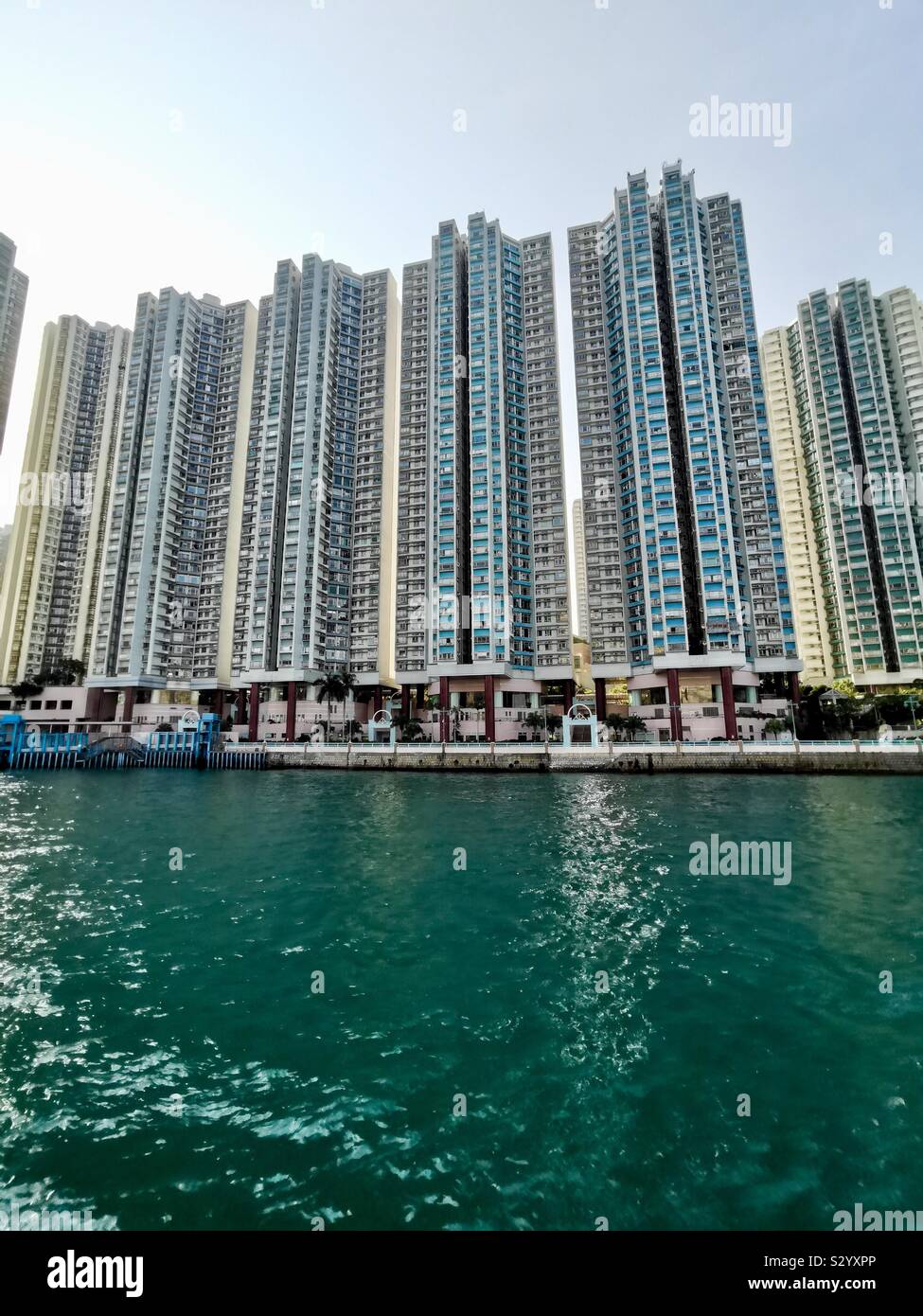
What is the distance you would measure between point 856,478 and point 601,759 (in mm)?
97996

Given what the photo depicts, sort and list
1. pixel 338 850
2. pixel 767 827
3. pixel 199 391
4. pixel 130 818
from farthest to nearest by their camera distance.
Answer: pixel 199 391, pixel 130 818, pixel 767 827, pixel 338 850

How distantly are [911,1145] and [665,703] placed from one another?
277 feet

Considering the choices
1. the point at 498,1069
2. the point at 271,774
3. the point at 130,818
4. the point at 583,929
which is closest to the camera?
the point at 498,1069

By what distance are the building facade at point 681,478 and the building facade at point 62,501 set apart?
112384 mm

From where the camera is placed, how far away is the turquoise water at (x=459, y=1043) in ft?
19.2

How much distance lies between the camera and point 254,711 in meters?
96.2

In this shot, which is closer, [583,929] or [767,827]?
[583,929]

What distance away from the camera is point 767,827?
2636cm

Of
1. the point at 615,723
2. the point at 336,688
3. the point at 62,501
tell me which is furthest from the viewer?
the point at 62,501
